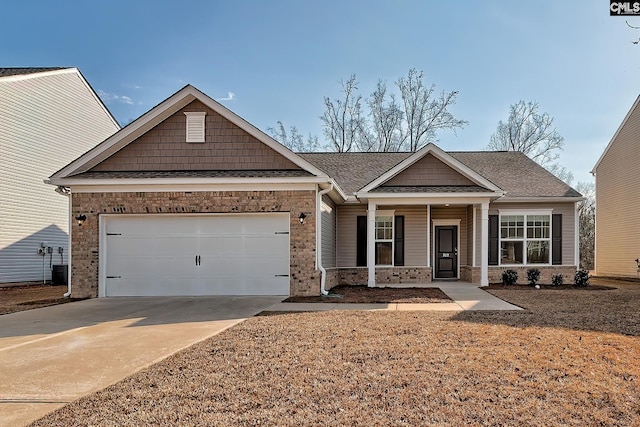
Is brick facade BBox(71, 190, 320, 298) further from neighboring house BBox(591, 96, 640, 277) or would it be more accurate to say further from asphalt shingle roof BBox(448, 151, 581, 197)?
neighboring house BBox(591, 96, 640, 277)

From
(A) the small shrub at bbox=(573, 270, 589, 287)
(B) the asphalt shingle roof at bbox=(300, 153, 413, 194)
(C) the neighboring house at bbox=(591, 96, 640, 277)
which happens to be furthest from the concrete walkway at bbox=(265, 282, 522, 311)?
(C) the neighboring house at bbox=(591, 96, 640, 277)

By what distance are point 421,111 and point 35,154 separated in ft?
77.8

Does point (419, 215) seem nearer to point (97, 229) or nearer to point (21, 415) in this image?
point (97, 229)

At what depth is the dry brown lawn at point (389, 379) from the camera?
409cm

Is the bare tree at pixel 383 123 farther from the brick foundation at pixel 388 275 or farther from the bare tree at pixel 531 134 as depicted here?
the brick foundation at pixel 388 275

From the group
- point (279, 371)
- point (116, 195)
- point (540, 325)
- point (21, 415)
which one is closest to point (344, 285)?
point (116, 195)

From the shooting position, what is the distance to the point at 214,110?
13508 mm

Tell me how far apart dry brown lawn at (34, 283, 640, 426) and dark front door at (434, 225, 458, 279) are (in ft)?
33.1

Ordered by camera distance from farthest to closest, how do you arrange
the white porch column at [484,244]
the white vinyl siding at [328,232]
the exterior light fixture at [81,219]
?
the white porch column at [484,244] < the white vinyl siding at [328,232] < the exterior light fixture at [81,219]

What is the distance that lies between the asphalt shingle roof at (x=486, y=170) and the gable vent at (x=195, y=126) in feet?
19.1

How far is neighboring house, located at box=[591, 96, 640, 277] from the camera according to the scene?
2059cm

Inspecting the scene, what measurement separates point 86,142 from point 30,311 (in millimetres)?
13085

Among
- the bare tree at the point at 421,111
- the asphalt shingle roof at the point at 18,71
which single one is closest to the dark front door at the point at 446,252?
the bare tree at the point at 421,111

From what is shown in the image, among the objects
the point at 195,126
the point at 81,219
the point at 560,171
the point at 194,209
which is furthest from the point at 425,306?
the point at 560,171
